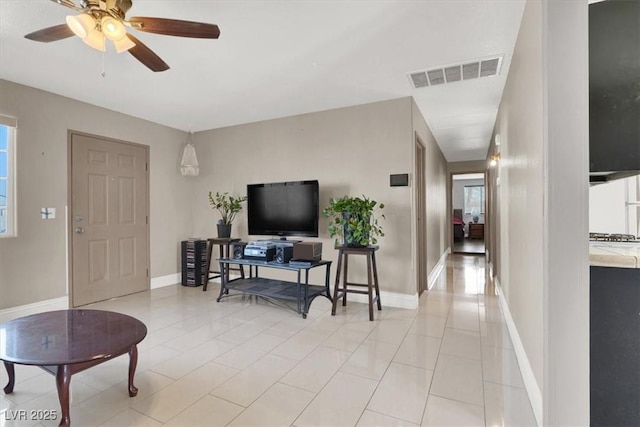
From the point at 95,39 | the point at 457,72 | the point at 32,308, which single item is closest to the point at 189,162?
the point at 32,308

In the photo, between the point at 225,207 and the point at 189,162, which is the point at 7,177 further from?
the point at 225,207

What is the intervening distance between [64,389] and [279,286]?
2508mm

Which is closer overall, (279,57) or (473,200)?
(279,57)

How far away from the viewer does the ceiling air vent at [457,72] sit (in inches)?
110

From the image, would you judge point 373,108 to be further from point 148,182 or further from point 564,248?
point 148,182

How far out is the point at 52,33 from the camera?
1.90 m

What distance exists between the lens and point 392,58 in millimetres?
2727

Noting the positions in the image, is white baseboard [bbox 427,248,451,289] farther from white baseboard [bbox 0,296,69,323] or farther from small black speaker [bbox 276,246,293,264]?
white baseboard [bbox 0,296,69,323]

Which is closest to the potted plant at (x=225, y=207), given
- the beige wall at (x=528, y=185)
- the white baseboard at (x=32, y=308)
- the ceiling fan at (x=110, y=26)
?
the white baseboard at (x=32, y=308)

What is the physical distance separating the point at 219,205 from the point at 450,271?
4.24 m

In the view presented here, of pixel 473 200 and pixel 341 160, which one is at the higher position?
pixel 341 160

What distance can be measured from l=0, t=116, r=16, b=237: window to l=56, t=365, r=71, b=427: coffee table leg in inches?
99.6

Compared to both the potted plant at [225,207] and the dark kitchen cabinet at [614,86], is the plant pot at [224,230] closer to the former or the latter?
the potted plant at [225,207]

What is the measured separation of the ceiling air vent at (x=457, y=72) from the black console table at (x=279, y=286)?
2.20 meters
